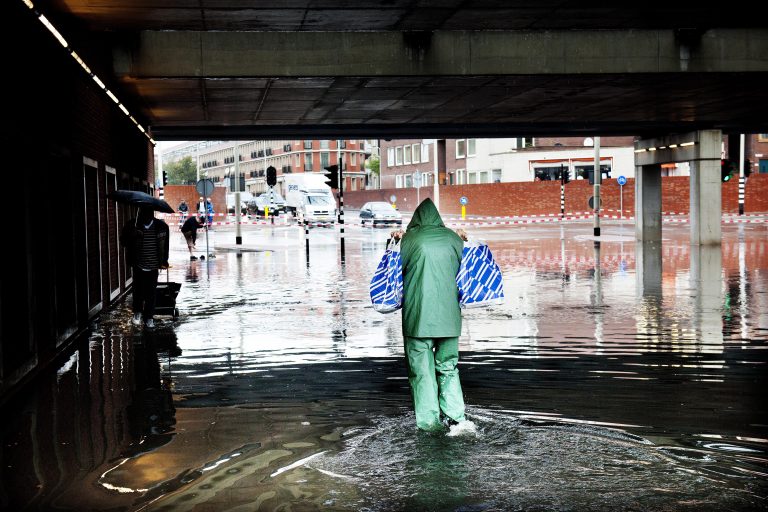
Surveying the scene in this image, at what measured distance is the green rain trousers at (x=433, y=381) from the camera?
7.60m

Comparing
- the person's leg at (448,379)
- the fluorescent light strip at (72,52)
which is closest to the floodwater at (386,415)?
the person's leg at (448,379)

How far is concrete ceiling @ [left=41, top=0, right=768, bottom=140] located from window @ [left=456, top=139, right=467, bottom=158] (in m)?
62.3

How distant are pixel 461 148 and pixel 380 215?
2529cm

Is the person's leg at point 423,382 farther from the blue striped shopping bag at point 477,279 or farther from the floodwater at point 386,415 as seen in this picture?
the blue striped shopping bag at point 477,279

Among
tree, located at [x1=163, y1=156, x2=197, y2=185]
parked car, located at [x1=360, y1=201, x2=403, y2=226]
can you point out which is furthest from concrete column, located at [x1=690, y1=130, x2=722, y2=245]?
tree, located at [x1=163, y1=156, x2=197, y2=185]

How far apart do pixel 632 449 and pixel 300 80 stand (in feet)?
42.2

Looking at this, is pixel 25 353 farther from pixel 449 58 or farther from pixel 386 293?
pixel 449 58

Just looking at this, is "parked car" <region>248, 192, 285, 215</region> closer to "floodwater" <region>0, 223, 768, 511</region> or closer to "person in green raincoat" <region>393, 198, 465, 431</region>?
"floodwater" <region>0, 223, 768, 511</region>

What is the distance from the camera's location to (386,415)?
27.1ft

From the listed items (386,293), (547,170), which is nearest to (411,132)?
(386,293)

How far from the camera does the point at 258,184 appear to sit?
15550 cm

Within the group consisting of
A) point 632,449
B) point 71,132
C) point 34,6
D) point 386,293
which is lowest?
point 632,449

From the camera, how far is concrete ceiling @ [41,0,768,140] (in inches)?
597

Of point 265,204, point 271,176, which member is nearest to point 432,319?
point 271,176
